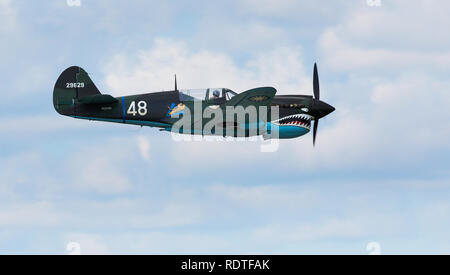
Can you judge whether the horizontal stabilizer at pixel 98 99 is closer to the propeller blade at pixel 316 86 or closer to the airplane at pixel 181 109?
the airplane at pixel 181 109

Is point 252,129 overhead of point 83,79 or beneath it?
beneath

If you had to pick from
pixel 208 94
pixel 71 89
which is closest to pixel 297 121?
pixel 208 94

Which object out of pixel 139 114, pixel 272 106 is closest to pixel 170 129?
pixel 139 114

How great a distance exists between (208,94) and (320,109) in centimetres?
560

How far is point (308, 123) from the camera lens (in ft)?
129

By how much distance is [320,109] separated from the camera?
39719 mm

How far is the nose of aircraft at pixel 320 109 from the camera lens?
1559 inches

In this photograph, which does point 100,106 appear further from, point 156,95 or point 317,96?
point 317,96

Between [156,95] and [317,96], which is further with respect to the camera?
[317,96]

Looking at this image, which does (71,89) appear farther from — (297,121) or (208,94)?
(297,121)

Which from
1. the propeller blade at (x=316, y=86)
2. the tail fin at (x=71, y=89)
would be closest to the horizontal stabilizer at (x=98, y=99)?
the tail fin at (x=71, y=89)

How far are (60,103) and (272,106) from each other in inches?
370

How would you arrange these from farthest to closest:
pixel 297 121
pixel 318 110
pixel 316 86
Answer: pixel 316 86 < pixel 318 110 < pixel 297 121

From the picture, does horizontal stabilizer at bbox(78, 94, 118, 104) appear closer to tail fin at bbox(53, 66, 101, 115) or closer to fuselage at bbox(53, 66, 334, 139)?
fuselage at bbox(53, 66, 334, 139)
